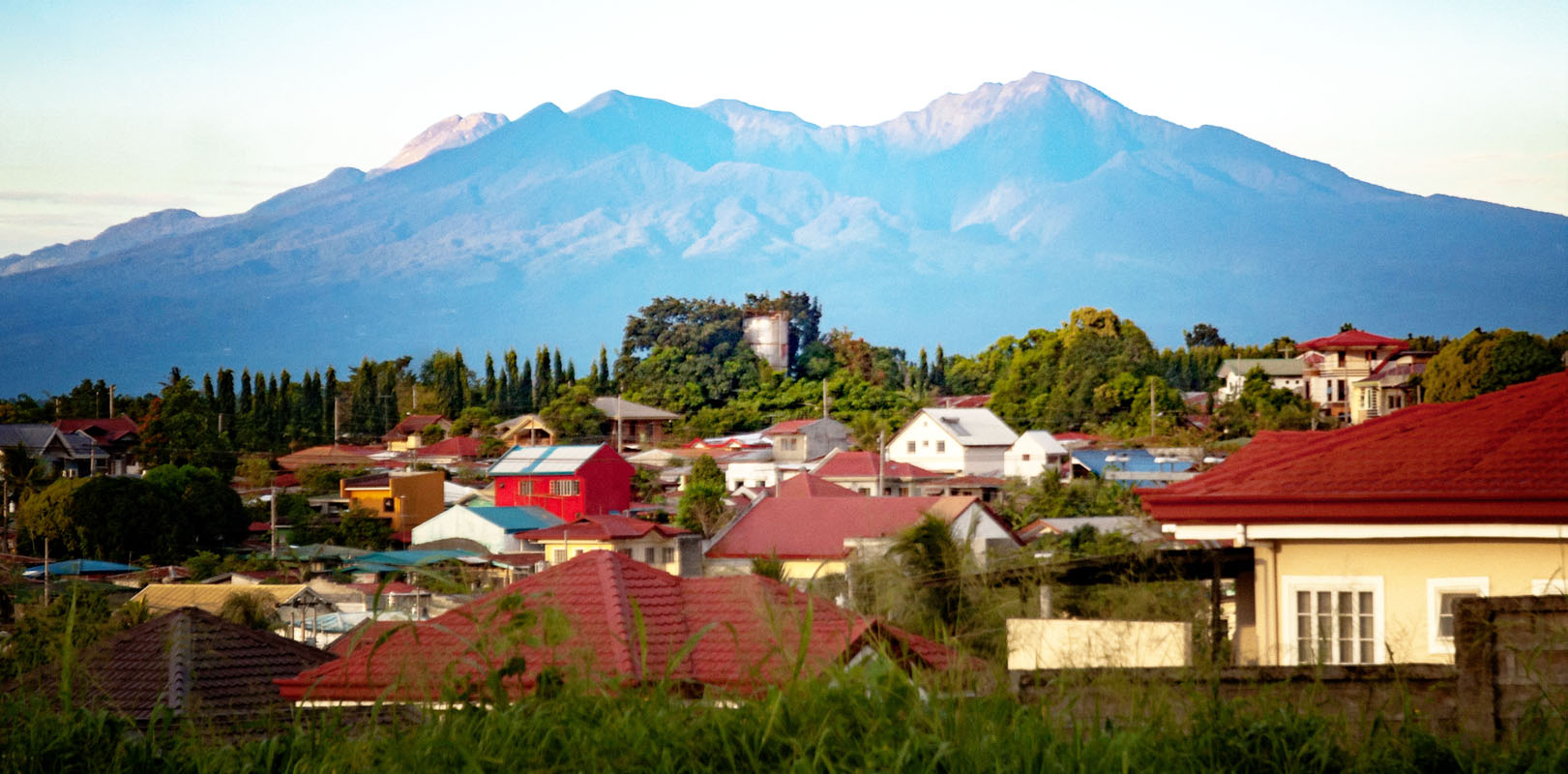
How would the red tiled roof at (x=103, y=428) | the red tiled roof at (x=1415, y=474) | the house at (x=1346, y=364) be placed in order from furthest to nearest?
1. the house at (x=1346, y=364)
2. the red tiled roof at (x=103, y=428)
3. the red tiled roof at (x=1415, y=474)

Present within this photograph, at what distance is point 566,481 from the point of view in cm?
4188

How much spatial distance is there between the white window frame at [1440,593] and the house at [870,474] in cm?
3720

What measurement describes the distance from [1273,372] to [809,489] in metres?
38.6

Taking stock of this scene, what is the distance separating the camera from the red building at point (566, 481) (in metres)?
41.9

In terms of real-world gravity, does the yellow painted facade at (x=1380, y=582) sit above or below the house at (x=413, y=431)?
above

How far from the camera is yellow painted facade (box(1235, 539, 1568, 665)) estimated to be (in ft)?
17.1

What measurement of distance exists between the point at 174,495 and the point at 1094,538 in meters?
23.4

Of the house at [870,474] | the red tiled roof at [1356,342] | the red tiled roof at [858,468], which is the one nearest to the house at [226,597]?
the house at [870,474]

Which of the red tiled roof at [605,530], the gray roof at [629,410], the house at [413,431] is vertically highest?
the gray roof at [629,410]

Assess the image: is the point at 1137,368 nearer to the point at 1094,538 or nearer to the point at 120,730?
the point at 1094,538

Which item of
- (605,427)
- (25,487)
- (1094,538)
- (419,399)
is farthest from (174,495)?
(419,399)

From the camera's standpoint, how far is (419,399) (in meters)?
73.2

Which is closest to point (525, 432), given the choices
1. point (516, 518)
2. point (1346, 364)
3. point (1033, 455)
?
point (1033, 455)

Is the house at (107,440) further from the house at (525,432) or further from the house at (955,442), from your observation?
the house at (955,442)
